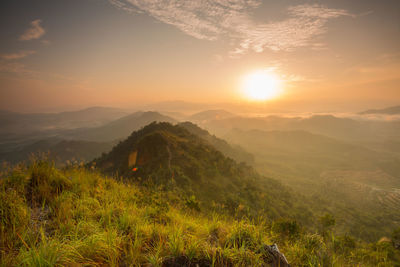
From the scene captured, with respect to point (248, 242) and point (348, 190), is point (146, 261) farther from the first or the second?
point (348, 190)

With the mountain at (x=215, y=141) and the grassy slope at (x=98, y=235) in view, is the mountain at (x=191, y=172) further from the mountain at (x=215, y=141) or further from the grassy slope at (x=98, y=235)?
the mountain at (x=215, y=141)

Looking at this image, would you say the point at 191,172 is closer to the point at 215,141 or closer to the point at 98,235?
the point at 98,235

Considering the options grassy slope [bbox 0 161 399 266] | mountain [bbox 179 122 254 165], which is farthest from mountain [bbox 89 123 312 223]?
mountain [bbox 179 122 254 165]

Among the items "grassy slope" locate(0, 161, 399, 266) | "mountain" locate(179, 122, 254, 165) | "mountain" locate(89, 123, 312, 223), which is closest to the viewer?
"grassy slope" locate(0, 161, 399, 266)

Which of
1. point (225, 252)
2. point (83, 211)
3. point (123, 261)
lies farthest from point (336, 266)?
point (83, 211)

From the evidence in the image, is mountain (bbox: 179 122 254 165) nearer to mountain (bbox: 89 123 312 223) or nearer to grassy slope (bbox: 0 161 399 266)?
mountain (bbox: 89 123 312 223)

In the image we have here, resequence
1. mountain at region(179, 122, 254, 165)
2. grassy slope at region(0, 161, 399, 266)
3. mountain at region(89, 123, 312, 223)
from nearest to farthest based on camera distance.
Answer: grassy slope at region(0, 161, 399, 266) < mountain at region(89, 123, 312, 223) < mountain at region(179, 122, 254, 165)

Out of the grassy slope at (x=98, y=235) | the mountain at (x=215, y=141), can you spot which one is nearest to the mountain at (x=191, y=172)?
the grassy slope at (x=98, y=235)

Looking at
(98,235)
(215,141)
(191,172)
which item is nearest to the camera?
(98,235)

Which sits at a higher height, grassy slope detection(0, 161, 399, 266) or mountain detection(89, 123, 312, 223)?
grassy slope detection(0, 161, 399, 266)

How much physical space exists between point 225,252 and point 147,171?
33.2 m

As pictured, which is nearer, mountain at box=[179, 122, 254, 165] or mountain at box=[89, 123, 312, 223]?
mountain at box=[89, 123, 312, 223]

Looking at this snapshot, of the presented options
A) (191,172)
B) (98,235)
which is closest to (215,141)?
(191,172)

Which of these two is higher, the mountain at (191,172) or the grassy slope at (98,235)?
Result: the grassy slope at (98,235)
